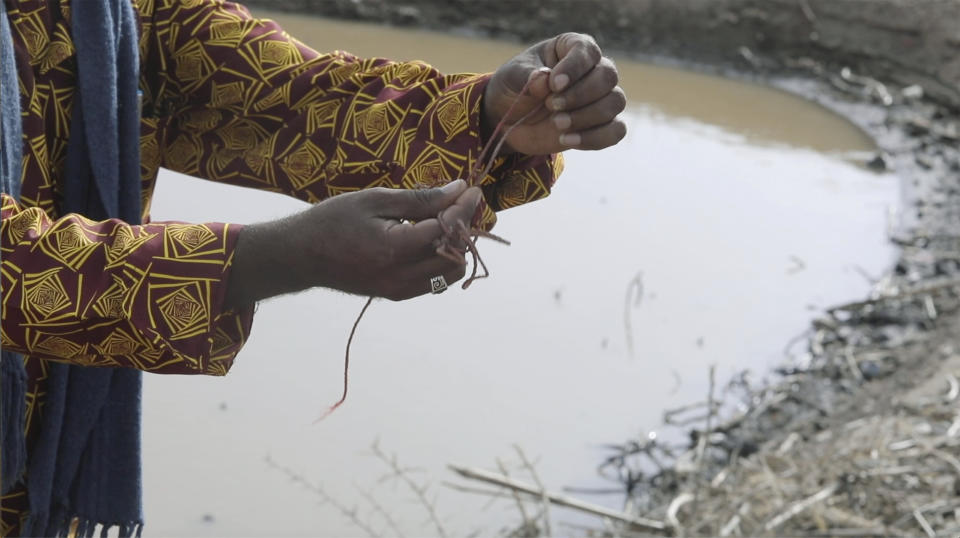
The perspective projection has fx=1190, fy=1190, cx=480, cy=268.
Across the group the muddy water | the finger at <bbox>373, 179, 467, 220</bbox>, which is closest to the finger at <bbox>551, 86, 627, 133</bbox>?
the finger at <bbox>373, 179, 467, 220</bbox>

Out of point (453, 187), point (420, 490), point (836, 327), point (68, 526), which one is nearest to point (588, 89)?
point (453, 187)

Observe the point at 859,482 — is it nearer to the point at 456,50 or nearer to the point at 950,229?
the point at 950,229

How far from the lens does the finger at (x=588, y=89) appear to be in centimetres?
139

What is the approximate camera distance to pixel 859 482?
3.06 meters

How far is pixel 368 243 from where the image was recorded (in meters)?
1.17

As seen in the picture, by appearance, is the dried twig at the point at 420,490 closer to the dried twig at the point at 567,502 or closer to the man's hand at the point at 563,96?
the dried twig at the point at 567,502

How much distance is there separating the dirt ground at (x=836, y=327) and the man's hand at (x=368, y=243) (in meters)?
1.88

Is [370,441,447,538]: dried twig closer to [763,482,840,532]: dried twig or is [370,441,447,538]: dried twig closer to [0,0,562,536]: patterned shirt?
[763,482,840,532]: dried twig

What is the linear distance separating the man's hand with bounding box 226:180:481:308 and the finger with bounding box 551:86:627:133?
227 mm

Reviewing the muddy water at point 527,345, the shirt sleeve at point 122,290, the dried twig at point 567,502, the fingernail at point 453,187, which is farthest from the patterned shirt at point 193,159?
the muddy water at point 527,345

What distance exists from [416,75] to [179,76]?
36cm

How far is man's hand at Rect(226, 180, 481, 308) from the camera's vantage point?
1173 mm

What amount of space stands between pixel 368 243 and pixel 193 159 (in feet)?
2.28

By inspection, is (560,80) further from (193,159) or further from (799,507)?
(799,507)
